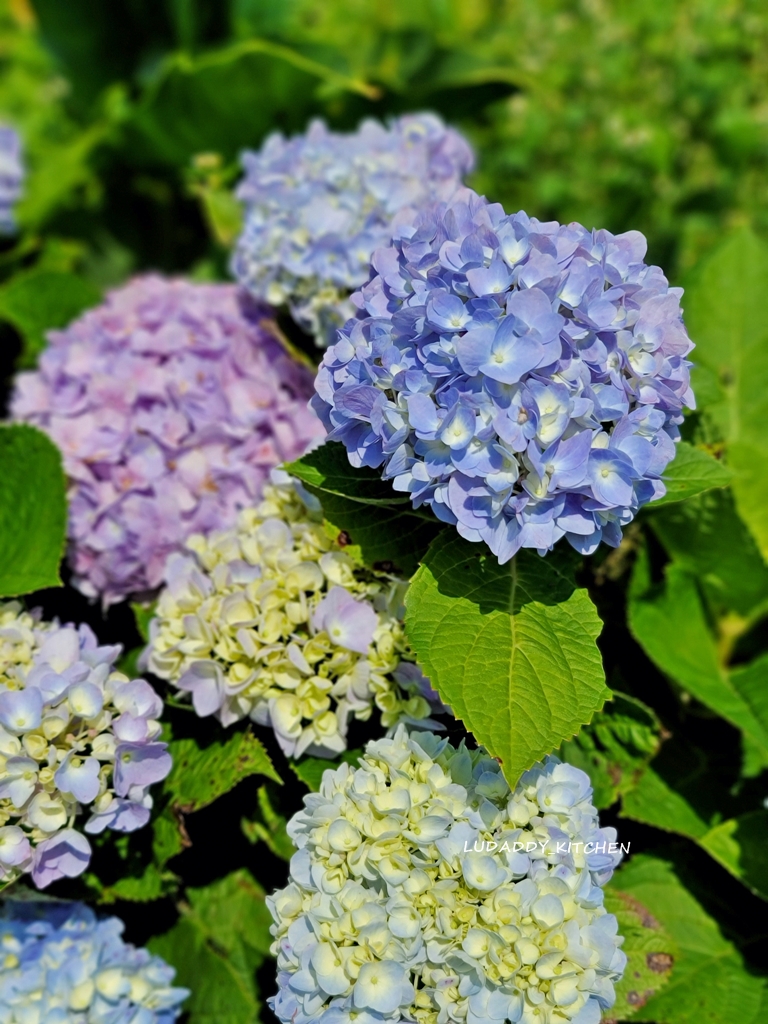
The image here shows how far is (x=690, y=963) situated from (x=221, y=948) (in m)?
0.66

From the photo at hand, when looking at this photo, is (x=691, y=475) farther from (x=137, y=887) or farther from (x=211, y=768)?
(x=137, y=887)

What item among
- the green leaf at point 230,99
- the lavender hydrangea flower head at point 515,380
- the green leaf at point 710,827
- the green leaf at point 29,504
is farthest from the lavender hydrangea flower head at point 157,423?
the green leaf at point 230,99

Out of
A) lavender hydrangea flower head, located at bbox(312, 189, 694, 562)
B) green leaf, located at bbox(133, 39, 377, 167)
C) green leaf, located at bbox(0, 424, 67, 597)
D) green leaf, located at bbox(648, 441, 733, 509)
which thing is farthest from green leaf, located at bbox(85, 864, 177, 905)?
green leaf, located at bbox(133, 39, 377, 167)

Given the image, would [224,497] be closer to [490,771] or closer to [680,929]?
[490,771]

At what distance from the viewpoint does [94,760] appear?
1.11m

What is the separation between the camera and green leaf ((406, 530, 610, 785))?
41.6 inches

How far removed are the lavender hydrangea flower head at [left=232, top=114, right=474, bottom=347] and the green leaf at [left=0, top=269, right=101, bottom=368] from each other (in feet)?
1.67

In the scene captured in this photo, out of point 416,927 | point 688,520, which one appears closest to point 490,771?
point 416,927

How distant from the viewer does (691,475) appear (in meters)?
1.25

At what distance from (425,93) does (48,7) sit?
3.92ft

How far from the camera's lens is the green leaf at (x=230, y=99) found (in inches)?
93.7

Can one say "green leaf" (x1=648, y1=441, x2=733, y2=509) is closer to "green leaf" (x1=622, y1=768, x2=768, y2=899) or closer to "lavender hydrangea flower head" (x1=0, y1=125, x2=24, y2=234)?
"green leaf" (x1=622, y1=768, x2=768, y2=899)

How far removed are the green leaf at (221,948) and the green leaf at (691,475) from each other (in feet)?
2.65

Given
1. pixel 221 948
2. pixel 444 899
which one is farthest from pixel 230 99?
pixel 444 899
